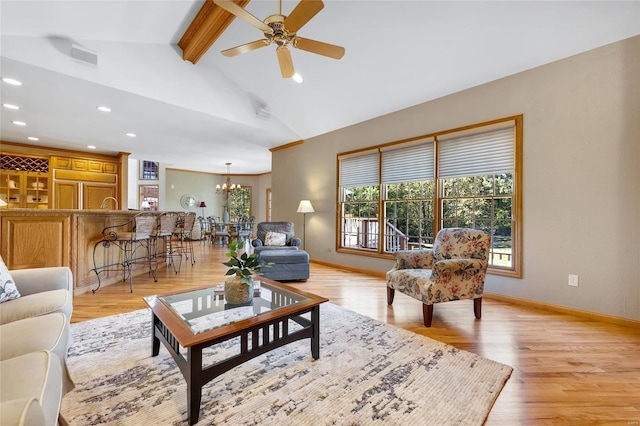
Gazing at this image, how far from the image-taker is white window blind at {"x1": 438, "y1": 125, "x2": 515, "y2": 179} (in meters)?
3.36

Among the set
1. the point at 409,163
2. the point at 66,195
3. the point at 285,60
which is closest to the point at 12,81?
the point at 285,60

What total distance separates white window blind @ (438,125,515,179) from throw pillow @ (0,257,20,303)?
14.4ft

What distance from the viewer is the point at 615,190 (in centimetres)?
267

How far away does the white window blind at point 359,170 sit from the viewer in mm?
4832

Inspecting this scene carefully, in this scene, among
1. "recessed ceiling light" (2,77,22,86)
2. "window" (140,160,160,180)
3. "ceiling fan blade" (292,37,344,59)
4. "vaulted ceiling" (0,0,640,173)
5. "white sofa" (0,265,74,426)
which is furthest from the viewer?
"window" (140,160,160,180)


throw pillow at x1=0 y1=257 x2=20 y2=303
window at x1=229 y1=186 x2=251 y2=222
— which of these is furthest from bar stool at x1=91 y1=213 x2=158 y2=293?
window at x1=229 y1=186 x2=251 y2=222

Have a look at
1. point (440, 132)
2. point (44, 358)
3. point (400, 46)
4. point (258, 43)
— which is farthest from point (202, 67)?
point (44, 358)

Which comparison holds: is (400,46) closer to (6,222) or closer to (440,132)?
(440,132)

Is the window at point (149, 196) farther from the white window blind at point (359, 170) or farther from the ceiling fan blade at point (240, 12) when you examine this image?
the ceiling fan blade at point (240, 12)

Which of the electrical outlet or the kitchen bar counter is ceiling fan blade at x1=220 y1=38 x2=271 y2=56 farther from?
the electrical outlet

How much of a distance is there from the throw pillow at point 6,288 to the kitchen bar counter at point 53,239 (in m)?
1.72

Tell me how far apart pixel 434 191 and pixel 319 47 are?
258 centimetres

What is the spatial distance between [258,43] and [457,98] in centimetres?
274

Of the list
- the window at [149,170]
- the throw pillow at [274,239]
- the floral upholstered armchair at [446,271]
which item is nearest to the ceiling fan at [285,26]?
the floral upholstered armchair at [446,271]
